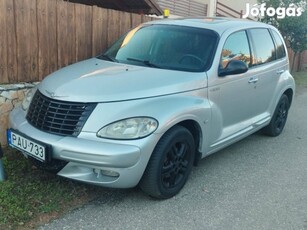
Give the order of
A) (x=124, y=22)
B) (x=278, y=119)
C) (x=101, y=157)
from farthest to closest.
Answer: (x=124, y=22)
(x=278, y=119)
(x=101, y=157)

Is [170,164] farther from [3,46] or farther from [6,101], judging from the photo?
[3,46]

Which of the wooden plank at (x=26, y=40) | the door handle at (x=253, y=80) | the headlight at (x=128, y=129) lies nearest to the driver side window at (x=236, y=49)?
the door handle at (x=253, y=80)

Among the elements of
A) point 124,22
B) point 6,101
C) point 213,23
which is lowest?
point 6,101

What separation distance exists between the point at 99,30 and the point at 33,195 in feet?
10.5

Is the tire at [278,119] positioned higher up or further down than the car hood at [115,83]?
further down

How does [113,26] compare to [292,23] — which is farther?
[292,23]

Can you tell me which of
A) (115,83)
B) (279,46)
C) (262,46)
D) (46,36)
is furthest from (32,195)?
(279,46)

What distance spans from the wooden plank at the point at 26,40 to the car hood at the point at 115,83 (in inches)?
42.0

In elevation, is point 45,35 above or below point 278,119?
above

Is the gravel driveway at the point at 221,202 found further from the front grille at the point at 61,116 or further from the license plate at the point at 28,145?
the front grille at the point at 61,116

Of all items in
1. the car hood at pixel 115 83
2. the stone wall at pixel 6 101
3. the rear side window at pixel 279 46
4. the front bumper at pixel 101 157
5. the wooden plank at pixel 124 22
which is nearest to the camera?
the front bumper at pixel 101 157

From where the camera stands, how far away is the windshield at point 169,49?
162 inches

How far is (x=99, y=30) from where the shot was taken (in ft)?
19.1

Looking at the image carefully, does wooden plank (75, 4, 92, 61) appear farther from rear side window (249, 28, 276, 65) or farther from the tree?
the tree
